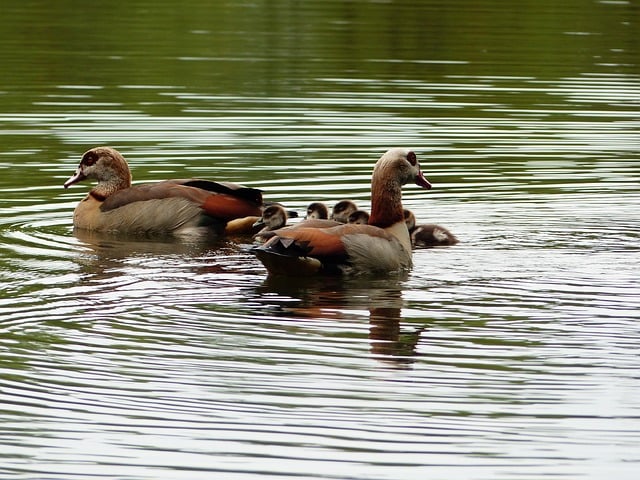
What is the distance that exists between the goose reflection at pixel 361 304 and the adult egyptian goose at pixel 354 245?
14 cm

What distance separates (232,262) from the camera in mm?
13188

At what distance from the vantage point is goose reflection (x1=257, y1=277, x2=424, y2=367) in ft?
32.6

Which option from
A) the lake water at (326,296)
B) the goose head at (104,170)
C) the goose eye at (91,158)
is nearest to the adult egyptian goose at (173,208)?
the lake water at (326,296)

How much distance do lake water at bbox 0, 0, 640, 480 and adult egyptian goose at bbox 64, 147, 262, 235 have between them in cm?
27

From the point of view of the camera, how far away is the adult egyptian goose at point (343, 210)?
13.9 meters

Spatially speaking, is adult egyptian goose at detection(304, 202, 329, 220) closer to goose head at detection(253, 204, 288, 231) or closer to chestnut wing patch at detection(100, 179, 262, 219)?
goose head at detection(253, 204, 288, 231)

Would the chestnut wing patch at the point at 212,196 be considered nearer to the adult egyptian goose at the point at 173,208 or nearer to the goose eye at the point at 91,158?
the adult egyptian goose at the point at 173,208

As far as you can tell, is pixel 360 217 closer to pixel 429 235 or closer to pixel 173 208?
pixel 429 235

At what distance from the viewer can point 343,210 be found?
13.9m

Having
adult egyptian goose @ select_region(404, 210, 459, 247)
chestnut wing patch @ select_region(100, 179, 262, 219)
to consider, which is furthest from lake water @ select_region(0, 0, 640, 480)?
chestnut wing patch @ select_region(100, 179, 262, 219)

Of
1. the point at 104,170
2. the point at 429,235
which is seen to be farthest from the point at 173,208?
the point at 429,235

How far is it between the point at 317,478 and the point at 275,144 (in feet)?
40.2

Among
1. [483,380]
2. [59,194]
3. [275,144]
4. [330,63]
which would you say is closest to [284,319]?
[483,380]

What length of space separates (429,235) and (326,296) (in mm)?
2377
